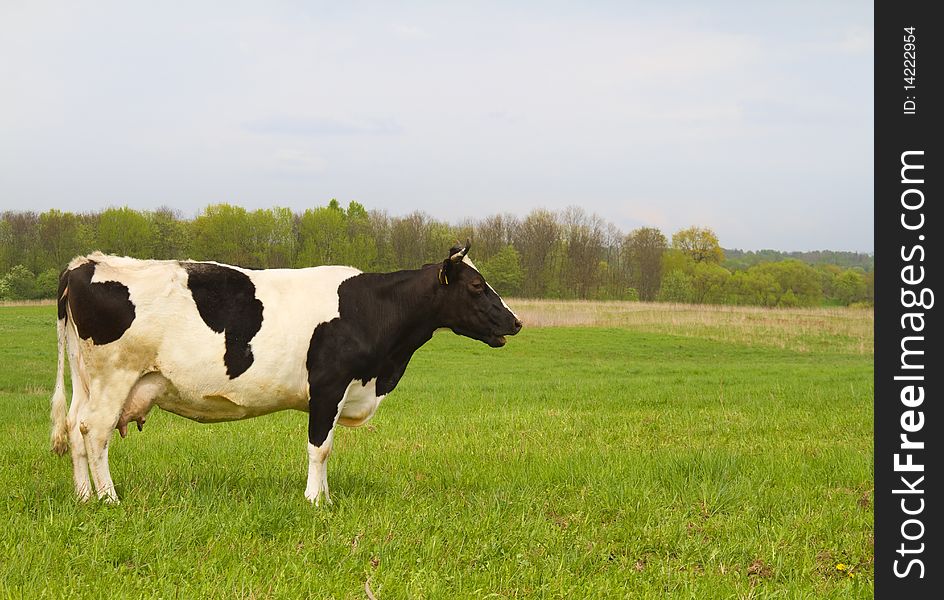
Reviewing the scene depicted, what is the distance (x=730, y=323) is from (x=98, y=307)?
4058 cm

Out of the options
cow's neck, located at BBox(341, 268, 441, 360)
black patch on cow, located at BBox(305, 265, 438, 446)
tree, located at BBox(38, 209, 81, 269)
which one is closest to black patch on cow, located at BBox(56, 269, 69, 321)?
black patch on cow, located at BBox(305, 265, 438, 446)

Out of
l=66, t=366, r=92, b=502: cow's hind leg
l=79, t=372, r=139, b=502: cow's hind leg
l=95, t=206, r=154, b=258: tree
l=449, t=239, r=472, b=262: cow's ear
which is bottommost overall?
l=66, t=366, r=92, b=502: cow's hind leg

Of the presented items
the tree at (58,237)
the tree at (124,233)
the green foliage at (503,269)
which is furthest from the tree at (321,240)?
the tree at (58,237)

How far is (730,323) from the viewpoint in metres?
44.2

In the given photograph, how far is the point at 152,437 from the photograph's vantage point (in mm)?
11664

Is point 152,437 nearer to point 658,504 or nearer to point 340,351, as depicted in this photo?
point 340,351

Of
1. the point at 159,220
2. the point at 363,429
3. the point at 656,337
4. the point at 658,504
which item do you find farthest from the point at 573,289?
the point at 658,504

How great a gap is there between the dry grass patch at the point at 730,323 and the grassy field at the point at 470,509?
86.0 feet

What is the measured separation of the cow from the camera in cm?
726

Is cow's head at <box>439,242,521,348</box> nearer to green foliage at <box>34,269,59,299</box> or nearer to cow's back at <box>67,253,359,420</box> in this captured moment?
cow's back at <box>67,253,359,420</box>

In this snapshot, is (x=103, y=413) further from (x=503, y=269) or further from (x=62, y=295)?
(x=503, y=269)

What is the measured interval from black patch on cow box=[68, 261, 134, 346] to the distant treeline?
17.3 metres
